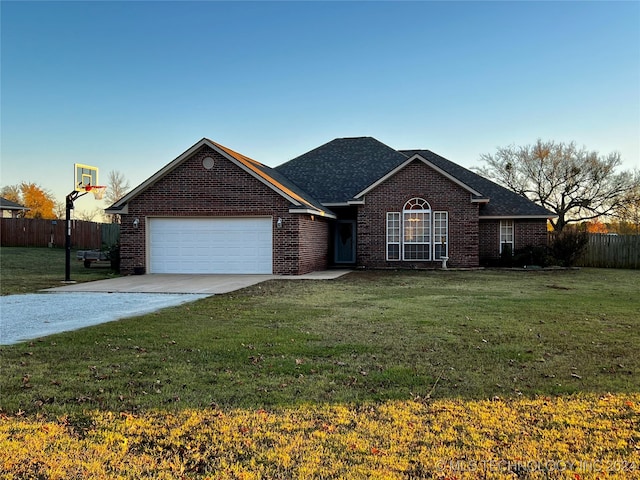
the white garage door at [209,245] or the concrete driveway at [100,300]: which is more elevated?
the white garage door at [209,245]

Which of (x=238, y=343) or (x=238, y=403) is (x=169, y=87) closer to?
(x=238, y=343)

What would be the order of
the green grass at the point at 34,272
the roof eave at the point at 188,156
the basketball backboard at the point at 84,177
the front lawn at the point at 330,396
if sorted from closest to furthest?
the front lawn at the point at 330,396 < the green grass at the point at 34,272 < the basketball backboard at the point at 84,177 < the roof eave at the point at 188,156

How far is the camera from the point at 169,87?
21.5 metres

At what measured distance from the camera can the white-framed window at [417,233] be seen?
21.9 m

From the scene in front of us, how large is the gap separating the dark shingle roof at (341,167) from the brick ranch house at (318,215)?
2.2 inches

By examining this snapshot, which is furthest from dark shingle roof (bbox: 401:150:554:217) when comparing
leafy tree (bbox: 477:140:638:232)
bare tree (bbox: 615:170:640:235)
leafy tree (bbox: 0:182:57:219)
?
leafy tree (bbox: 0:182:57:219)

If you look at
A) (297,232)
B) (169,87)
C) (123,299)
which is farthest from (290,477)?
(169,87)

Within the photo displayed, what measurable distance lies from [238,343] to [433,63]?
15.5m

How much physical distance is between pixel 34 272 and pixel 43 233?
15500 millimetres

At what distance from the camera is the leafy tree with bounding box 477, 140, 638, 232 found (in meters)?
35.3

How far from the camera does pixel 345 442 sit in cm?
365

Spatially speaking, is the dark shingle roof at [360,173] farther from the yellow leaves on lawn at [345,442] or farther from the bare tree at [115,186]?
the bare tree at [115,186]

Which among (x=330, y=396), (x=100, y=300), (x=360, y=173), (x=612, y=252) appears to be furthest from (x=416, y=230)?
(x=330, y=396)

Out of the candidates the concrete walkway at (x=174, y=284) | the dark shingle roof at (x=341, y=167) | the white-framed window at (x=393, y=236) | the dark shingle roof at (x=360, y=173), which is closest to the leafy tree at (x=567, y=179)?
the dark shingle roof at (x=360, y=173)
